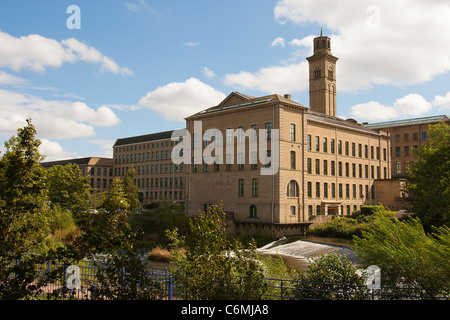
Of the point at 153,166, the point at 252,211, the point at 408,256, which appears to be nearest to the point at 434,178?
the point at 252,211

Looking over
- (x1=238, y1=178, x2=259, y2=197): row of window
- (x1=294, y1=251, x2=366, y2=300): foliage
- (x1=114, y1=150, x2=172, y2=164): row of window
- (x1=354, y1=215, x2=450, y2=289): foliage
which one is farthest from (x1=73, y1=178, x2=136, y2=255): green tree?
(x1=114, y1=150, x2=172, y2=164): row of window

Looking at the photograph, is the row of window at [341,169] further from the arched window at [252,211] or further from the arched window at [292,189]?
the arched window at [252,211]

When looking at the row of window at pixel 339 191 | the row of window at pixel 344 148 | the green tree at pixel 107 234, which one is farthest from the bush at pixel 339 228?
the green tree at pixel 107 234

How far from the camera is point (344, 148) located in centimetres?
5888

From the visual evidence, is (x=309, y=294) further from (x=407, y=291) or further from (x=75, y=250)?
(x=75, y=250)

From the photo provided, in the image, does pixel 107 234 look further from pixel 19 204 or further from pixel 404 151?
pixel 404 151

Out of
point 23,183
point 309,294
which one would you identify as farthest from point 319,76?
point 23,183

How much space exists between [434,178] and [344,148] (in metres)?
25.1

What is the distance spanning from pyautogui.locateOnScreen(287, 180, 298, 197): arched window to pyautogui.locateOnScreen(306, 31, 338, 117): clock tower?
1537 inches

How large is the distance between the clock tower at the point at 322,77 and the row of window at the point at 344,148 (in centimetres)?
1996

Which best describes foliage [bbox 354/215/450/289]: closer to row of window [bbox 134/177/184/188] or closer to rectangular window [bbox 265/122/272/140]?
rectangular window [bbox 265/122/272/140]

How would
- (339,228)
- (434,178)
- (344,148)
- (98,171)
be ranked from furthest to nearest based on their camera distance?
(98,171), (344,148), (339,228), (434,178)

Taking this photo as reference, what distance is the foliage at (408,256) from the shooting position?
47.2 ft
